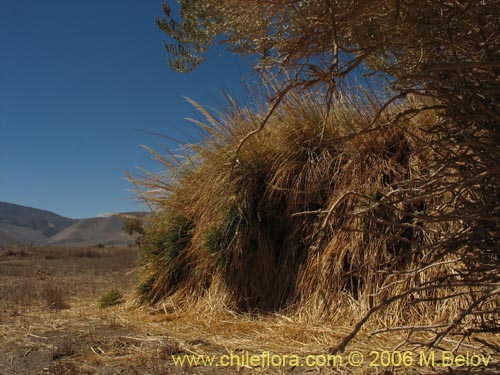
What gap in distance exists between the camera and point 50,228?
9981cm

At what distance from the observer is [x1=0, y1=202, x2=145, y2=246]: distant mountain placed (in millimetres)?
76875

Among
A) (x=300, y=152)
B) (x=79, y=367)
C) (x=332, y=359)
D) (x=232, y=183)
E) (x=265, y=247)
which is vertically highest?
(x=300, y=152)

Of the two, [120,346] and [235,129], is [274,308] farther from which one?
[235,129]

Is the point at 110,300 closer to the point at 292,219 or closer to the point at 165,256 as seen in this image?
the point at 165,256

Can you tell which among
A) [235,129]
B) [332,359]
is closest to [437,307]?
[332,359]

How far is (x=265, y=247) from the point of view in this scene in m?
4.48

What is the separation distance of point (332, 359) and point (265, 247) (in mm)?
1785

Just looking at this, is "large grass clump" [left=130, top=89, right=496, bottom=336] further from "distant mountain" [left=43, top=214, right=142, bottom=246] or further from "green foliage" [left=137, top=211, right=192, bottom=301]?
"distant mountain" [left=43, top=214, right=142, bottom=246]

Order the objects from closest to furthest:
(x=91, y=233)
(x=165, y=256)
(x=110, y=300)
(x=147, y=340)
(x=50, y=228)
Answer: (x=147, y=340)
(x=165, y=256)
(x=110, y=300)
(x=91, y=233)
(x=50, y=228)

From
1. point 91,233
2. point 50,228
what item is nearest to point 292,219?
point 91,233

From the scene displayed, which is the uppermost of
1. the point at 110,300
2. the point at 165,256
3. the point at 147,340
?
the point at 165,256

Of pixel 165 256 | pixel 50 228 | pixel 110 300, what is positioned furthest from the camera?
pixel 50 228

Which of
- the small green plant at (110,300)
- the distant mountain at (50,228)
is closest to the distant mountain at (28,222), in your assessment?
the distant mountain at (50,228)

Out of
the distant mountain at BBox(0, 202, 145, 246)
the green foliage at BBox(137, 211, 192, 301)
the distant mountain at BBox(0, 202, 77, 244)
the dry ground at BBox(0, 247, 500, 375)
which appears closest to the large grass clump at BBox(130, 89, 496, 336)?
the green foliage at BBox(137, 211, 192, 301)
